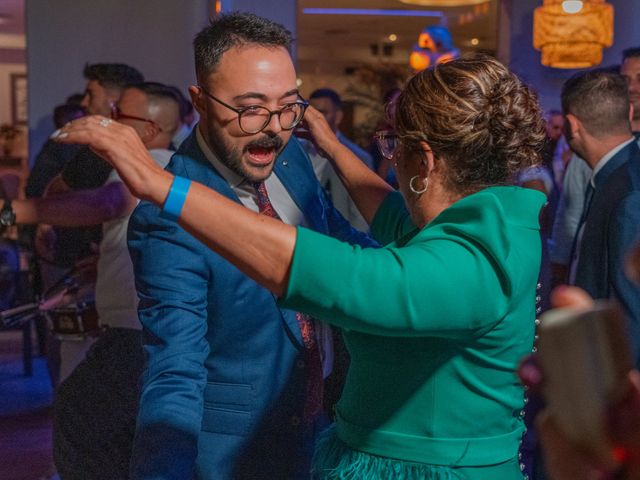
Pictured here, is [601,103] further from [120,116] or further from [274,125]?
[274,125]

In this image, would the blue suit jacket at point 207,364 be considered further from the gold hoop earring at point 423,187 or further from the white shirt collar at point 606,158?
the white shirt collar at point 606,158

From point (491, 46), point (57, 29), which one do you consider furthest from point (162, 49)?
point (491, 46)

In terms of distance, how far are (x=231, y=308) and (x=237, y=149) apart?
32 centimetres

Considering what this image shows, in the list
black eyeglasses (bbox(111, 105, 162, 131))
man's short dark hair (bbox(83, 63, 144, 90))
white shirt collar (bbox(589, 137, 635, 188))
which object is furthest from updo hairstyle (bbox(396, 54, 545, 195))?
man's short dark hair (bbox(83, 63, 144, 90))

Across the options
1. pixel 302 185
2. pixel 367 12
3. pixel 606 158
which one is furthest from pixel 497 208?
pixel 367 12

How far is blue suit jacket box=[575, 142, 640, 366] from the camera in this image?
2840mm

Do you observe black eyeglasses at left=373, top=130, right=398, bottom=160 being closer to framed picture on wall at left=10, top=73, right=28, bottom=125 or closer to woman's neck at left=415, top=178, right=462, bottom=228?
woman's neck at left=415, top=178, right=462, bottom=228

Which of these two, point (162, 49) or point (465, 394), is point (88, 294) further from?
point (162, 49)

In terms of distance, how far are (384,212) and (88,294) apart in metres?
1.90

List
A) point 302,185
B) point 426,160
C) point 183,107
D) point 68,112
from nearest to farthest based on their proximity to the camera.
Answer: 1. point 426,160
2. point 302,185
3. point 183,107
4. point 68,112

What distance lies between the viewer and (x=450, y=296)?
1.16 meters

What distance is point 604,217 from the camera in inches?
116

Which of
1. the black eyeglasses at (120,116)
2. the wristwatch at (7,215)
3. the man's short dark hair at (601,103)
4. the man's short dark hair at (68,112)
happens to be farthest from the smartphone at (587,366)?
the man's short dark hair at (68,112)

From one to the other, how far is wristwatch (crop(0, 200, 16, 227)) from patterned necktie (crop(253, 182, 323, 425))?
2.88ft
